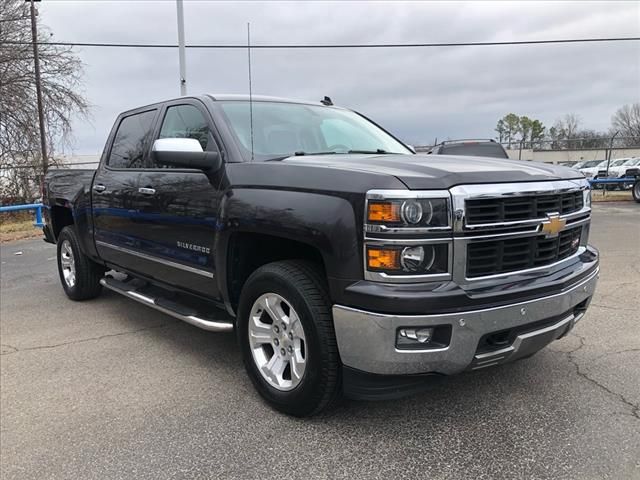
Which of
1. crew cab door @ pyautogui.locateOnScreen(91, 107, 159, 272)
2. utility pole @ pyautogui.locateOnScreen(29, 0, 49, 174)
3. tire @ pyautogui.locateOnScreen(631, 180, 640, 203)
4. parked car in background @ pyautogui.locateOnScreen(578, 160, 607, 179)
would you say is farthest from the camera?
parked car in background @ pyautogui.locateOnScreen(578, 160, 607, 179)

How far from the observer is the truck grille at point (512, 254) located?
2.60m

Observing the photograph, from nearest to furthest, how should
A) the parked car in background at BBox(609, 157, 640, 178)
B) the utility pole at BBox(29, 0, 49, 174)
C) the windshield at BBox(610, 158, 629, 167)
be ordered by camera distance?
1. the utility pole at BBox(29, 0, 49, 174)
2. the parked car in background at BBox(609, 157, 640, 178)
3. the windshield at BBox(610, 158, 629, 167)

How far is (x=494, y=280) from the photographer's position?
2.64m

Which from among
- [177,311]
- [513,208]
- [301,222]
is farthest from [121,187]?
[513,208]

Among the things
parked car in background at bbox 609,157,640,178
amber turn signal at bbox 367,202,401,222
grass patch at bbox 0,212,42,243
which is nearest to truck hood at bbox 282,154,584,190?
amber turn signal at bbox 367,202,401,222

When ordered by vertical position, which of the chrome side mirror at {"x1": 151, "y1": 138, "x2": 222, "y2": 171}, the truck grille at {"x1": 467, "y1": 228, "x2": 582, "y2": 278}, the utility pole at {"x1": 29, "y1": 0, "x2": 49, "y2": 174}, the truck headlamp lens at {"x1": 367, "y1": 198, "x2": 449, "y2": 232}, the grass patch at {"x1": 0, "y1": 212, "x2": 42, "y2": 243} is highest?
the utility pole at {"x1": 29, "y1": 0, "x2": 49, "y2": 174}

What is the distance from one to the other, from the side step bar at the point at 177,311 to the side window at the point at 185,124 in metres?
1.19

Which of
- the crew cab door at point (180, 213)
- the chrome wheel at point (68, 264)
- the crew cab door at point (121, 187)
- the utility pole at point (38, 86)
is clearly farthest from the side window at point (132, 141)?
the utility pole at point (38, 86)

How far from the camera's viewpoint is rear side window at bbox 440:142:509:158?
12048 mm

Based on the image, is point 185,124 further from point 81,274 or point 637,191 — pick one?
point 637,191

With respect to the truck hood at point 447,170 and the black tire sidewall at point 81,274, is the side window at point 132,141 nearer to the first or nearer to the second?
the black tire sidewall at point 81,274

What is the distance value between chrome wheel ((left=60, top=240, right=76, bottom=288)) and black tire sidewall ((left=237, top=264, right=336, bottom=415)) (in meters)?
3.37

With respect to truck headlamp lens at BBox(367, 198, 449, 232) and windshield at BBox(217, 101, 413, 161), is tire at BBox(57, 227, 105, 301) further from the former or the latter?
truck headlamp lens at BBox(367, 198, 449, 232)

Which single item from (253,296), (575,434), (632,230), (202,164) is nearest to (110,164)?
(202,164)
